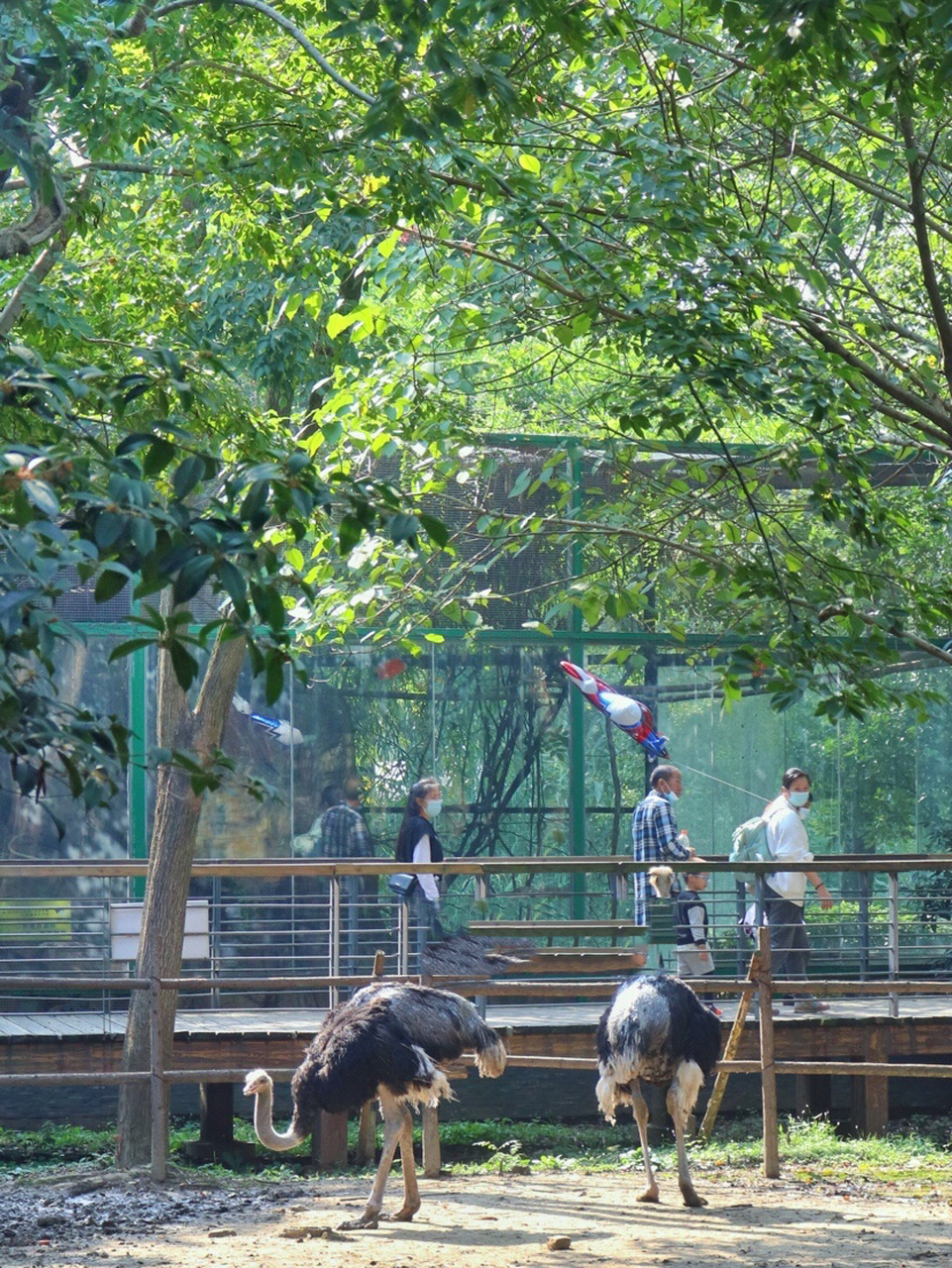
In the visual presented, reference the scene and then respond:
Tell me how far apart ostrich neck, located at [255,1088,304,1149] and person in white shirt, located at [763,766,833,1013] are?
5.12m

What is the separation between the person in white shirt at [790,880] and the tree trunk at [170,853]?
→ 13.7 ft

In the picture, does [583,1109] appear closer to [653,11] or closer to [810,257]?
[810,257]

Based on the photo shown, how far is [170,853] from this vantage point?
35.1ft

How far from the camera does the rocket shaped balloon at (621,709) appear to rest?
14539 mm

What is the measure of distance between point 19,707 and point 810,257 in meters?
5.59

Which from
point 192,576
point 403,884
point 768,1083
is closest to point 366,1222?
point 768,1083

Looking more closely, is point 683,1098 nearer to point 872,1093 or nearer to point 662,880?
point 662,880

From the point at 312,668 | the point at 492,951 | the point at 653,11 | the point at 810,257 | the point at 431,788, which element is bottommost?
the point at 492,951

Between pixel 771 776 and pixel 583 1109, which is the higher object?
pixel 771 776

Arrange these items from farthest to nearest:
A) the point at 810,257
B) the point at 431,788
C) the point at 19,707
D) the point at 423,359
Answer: the point at 431,788
the point at 810,257
the point at 423,359
the point at 19,707

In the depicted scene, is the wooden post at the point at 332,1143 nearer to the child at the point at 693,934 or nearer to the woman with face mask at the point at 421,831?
the woman with face mask at the point at 421,831

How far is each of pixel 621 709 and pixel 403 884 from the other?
2912 millimetres

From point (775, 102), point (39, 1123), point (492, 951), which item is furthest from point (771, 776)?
point (775, 102)

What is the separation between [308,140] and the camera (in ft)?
26.7
